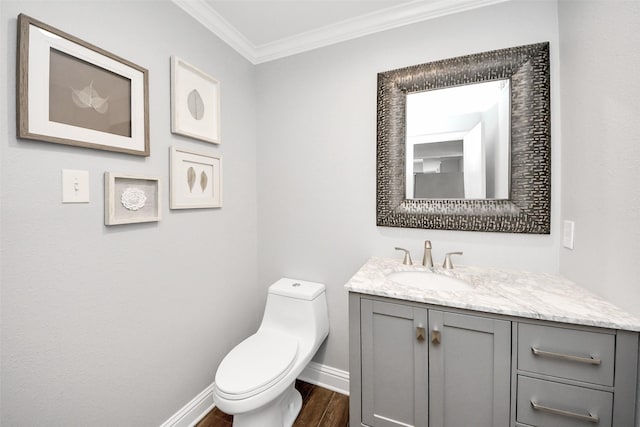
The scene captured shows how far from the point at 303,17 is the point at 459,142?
124 centimetres

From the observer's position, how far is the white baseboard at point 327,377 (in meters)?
1.74

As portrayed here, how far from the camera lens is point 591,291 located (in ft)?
3.57

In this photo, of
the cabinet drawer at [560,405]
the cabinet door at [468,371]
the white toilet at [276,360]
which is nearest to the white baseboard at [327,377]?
the white toilet at [276,360]

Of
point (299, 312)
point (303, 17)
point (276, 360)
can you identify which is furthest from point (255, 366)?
point (303, 17)

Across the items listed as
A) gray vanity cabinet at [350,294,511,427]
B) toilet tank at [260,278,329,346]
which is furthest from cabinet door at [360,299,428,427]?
toilet tank at [260,278,329,346]

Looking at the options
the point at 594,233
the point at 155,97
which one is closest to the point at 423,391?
the point at 594,233

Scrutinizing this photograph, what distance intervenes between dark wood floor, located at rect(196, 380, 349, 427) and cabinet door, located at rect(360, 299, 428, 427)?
40 cm

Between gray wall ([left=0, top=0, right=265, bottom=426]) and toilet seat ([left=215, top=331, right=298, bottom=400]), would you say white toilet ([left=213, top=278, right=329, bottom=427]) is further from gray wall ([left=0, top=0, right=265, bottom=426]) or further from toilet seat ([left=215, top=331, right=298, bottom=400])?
gray wall ([left=0, top=0, right=265, bottom=426])

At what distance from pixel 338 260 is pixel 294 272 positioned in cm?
37

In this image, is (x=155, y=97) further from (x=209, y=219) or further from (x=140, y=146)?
(x=209, y=219)

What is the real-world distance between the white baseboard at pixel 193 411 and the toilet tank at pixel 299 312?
0.51 metres

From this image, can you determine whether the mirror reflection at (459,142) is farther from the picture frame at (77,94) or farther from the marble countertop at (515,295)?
the picture frame at (77,94)

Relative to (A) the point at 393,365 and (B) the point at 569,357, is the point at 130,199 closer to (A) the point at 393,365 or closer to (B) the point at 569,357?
(A) the point at 393,365

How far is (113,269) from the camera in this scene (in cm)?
112
